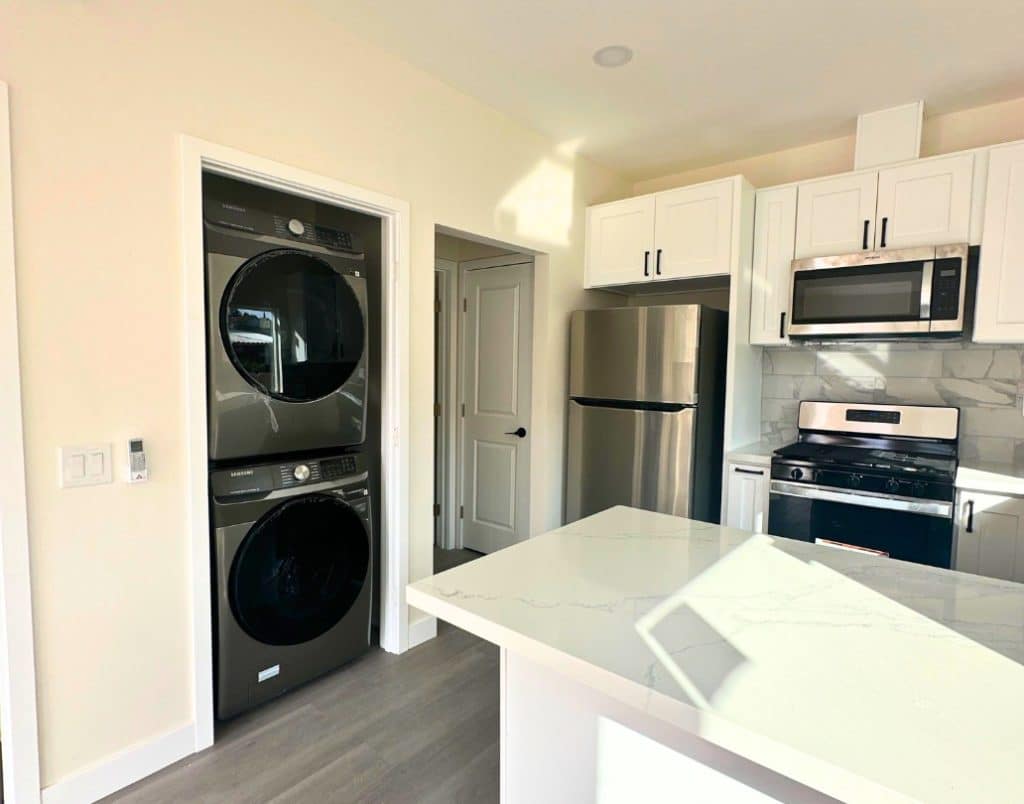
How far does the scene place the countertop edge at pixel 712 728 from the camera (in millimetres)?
653

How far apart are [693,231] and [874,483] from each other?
1.59 meters

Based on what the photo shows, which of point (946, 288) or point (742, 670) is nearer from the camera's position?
point (742, 670)

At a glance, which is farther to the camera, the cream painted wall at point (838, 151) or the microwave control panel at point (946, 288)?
the cream painted wall at point (838, 151)

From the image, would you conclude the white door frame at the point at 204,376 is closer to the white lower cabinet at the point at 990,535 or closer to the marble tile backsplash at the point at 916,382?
the marble tile backsplash at the point at 916,382

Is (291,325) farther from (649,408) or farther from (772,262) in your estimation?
(772,262)

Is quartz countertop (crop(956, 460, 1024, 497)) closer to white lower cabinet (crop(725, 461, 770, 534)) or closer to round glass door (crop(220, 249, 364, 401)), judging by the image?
white lower cabinet (crop(725, 461, 770, 534))

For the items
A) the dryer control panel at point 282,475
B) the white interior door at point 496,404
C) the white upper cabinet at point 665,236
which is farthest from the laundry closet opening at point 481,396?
the dryer control panel at point 282,475

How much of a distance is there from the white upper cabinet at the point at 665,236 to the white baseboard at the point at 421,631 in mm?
2224

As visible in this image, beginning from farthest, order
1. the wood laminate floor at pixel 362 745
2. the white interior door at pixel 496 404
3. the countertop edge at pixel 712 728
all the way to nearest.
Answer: the white interior door at pixel 496 404 < the wood laminate floor at pixel 362 745 < the countertop edge at pixel 712 728

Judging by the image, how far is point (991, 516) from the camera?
7.80 ft

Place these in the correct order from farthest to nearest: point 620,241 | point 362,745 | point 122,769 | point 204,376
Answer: point 620,241
point 362,745
point 204,376
point 122,769

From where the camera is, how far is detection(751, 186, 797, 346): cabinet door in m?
3.06

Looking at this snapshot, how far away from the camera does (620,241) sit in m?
3.47

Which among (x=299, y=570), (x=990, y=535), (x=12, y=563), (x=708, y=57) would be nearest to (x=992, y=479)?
(x=990, y=535)
